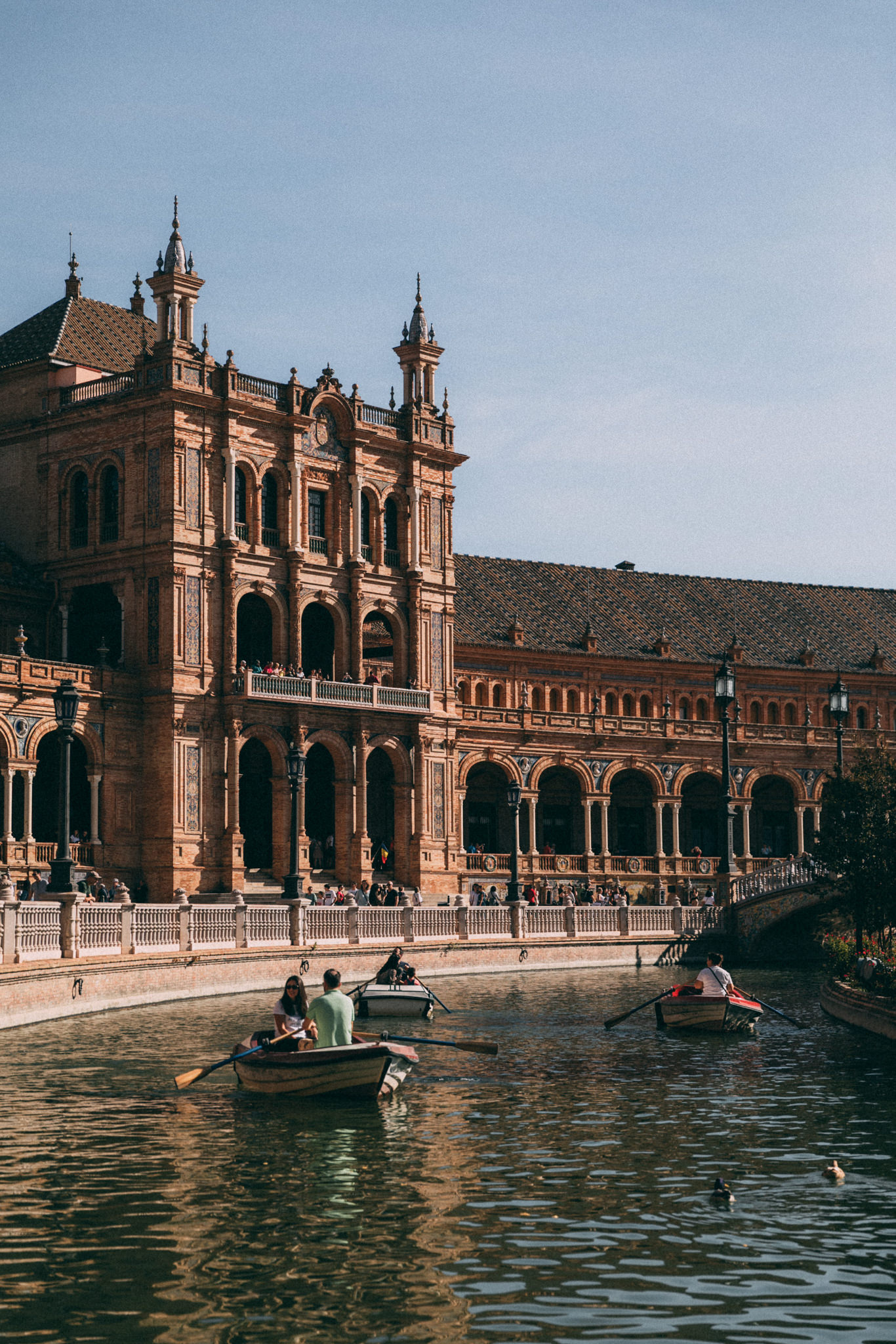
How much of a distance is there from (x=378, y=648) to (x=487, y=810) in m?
8.61

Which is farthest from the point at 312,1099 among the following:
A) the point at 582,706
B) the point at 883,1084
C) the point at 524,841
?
the point at 582,706

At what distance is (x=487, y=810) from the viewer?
7406cm

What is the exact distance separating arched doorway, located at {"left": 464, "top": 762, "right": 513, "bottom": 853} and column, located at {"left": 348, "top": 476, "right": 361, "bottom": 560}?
13204 millimetres

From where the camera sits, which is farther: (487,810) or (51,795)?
(487,810)

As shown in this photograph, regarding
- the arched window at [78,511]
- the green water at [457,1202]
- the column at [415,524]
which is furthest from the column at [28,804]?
the green water at [457,1202]

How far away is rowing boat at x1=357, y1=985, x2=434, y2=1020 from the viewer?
35.1 meters

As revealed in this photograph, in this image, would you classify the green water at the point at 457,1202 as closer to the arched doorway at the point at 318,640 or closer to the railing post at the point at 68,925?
the railing post at the point at 68,925

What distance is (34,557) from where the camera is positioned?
61250 mm

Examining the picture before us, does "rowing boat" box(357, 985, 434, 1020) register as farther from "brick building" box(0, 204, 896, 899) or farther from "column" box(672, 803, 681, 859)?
"column" box(672, 803, 681, 859)

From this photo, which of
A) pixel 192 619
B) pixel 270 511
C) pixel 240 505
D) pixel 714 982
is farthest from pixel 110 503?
pixel 714 982

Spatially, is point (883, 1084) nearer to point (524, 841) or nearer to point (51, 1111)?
point (51, 1111)

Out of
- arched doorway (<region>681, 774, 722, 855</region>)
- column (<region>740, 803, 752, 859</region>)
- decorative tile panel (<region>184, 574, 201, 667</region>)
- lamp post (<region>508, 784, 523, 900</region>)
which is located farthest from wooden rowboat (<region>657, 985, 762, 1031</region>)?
arched doorway (<region>681, 774, 722, 855</region>)

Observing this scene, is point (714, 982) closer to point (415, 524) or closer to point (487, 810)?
point (415, 524)

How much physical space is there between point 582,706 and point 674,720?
15.1 feet
